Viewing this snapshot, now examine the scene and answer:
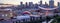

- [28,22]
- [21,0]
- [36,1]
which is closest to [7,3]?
[21,0]

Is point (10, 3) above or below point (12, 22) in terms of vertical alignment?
above

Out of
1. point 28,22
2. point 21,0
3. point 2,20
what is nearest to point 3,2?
point 21,0

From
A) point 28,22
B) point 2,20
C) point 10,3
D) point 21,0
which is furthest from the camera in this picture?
point 21,0


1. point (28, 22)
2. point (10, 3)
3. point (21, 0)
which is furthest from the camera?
point (21, 0)

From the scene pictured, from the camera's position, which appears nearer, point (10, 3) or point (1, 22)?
point (1, 22)

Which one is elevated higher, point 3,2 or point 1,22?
point 3,2

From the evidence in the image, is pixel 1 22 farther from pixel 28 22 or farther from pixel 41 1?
pixel 41 1

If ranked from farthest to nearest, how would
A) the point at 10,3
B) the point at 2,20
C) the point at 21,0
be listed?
the point at 21,0, the point at 10,3, the point at 2,20

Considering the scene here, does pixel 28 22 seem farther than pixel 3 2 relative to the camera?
No

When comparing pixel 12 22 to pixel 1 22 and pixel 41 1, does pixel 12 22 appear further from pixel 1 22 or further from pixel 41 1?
pixel 41 1
